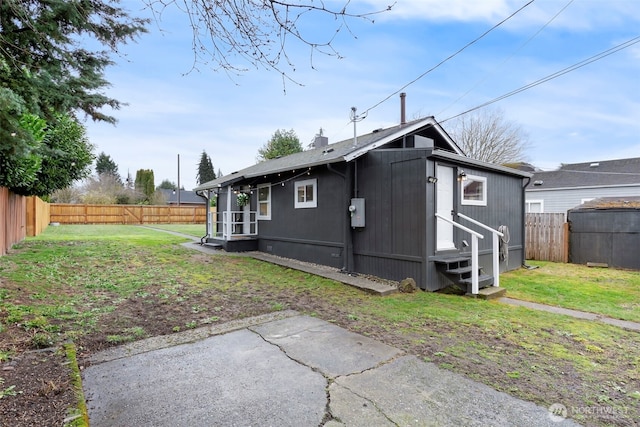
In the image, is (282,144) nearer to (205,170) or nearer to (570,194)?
(570,194)

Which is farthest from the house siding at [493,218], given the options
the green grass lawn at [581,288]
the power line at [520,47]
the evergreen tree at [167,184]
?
the evergreen tree at [167,184]

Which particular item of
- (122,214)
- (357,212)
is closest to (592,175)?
(357,212)

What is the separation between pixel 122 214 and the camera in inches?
1017

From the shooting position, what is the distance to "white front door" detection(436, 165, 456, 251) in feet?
21.1

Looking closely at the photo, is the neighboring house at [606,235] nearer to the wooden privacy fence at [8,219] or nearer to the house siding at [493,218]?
the house siding at [493,218]

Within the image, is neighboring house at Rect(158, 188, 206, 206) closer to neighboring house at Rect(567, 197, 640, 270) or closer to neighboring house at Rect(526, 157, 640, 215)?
neighboring house at Rect(526, 157, 640, 215)

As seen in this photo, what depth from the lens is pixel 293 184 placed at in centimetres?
941

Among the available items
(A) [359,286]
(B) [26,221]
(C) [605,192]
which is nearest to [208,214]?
(B) [26,221]

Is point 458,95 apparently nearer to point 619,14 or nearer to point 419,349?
point 619,14

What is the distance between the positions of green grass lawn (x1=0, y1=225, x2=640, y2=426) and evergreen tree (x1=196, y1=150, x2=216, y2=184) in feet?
151

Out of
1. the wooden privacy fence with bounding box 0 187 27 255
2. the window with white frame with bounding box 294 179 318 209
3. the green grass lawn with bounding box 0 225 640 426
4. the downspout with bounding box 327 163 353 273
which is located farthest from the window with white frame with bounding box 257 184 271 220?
the wooden privacy fence with bounding box 0 187 27 255

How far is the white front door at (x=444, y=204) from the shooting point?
6430 mm

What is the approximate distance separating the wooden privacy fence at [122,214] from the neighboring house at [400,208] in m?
15.7

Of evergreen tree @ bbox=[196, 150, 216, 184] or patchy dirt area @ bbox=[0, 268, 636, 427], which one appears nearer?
patchy dirt area @ bbox=[0, 268, 636, 427]
